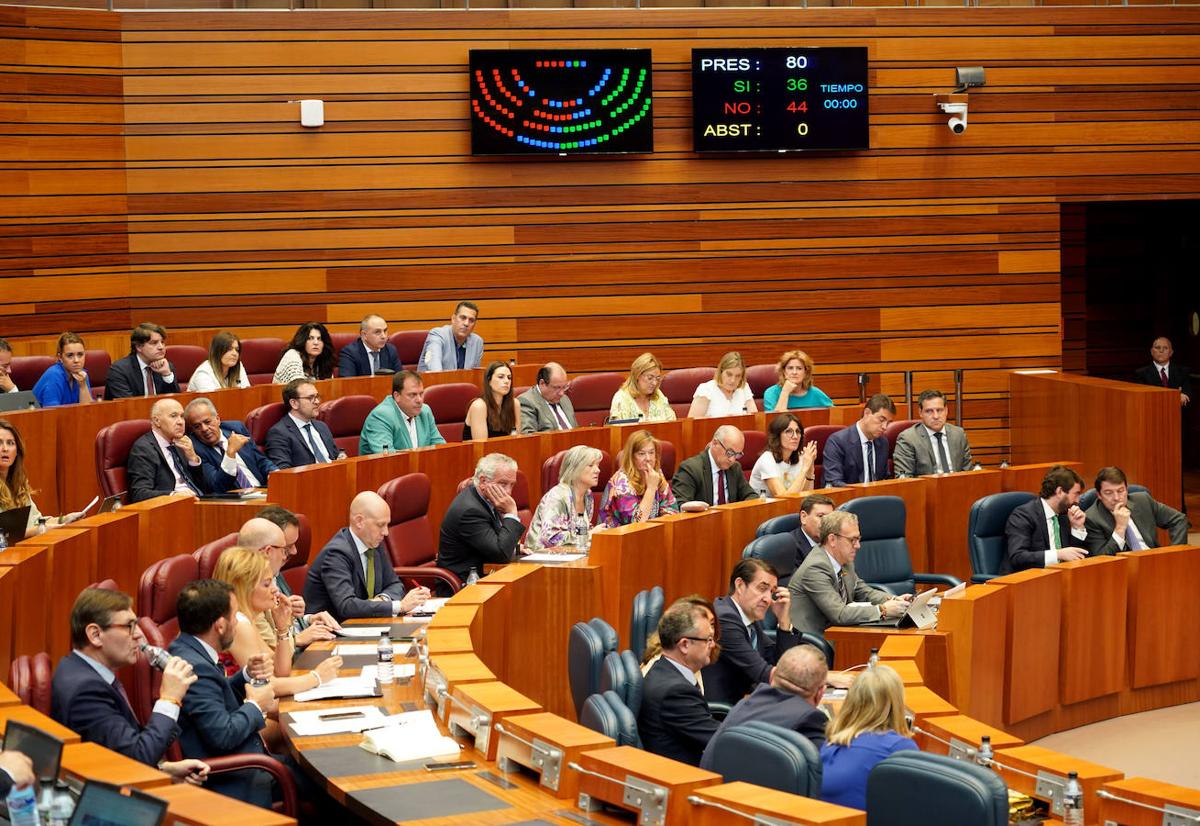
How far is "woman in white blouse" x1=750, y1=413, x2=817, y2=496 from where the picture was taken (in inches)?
313

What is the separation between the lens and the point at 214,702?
405 centimetres

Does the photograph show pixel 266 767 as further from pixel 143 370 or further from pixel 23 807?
pixel 143 370

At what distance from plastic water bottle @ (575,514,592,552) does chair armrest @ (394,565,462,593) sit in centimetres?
56

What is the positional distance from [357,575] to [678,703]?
1864 millimetres

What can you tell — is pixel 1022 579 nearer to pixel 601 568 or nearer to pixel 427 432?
pixel 601 568

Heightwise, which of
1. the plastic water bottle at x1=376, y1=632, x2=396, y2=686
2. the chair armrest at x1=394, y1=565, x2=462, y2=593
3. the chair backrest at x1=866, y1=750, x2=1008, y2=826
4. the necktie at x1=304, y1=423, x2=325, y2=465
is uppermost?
the necktie at x1=304, y1=423, x2=325, y2=465

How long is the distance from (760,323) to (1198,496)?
4.09 meters

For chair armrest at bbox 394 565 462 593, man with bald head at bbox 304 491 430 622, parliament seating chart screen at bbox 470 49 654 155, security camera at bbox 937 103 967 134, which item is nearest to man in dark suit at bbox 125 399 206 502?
chair armrest at bbox 394 565 462 593

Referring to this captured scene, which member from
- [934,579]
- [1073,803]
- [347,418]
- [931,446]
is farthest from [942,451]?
[1073,803]

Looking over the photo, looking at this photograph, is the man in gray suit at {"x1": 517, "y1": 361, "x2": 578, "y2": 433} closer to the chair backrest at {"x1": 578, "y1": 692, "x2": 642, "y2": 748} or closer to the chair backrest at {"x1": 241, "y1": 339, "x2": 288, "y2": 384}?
the chair backrest at {"x1": 241, "y1": 339, "x2": 288, "y2": 384}

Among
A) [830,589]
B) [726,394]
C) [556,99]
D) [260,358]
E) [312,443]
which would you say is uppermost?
[556,99]

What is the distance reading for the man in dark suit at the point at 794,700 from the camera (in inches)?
156

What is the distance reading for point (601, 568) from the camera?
603cm

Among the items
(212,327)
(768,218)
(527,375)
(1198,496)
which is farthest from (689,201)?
(1198,496)
